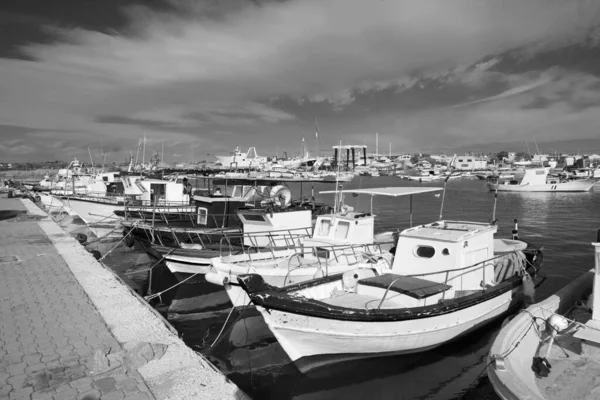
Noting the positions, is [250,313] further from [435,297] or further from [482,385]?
[482,385]

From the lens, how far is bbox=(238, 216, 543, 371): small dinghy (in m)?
8.25

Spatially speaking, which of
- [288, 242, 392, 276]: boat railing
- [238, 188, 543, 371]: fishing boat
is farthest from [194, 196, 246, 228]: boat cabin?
[238, 188, 543, 371]: fishing boat

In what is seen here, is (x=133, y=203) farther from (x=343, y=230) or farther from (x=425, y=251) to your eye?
(x=425, y=251)

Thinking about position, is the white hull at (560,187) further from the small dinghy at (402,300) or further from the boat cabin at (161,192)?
the small dinghy at (402,300)

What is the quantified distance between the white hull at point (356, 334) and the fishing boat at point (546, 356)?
2.21m

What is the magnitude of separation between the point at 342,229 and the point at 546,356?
8204 millimetres

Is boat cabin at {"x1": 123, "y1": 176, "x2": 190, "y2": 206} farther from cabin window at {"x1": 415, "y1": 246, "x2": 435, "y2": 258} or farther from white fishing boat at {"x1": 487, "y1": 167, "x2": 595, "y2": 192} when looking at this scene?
white fishing boat at {"x1": 487, "y1": 167, "x2": 595, "y2": 192}

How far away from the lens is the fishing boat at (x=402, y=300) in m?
8.25

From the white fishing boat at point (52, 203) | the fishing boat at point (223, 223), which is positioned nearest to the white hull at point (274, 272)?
the fishing boat at point (223, 223)

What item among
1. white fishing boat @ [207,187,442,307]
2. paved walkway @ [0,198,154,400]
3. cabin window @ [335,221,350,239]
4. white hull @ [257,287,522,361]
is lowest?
white hull @ [257,287,522,361]

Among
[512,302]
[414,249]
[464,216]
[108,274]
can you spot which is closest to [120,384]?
[108,274]

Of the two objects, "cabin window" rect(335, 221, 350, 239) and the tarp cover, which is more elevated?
"cabin window" rect(335, 221, 350, 239)

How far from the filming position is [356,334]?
A: 333 inches

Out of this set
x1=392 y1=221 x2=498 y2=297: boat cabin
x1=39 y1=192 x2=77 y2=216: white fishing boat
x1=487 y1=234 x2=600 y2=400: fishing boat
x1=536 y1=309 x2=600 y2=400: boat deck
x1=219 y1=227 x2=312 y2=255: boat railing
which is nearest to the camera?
x1=487 y1=234 x2=600 y2=400: fishing boat
